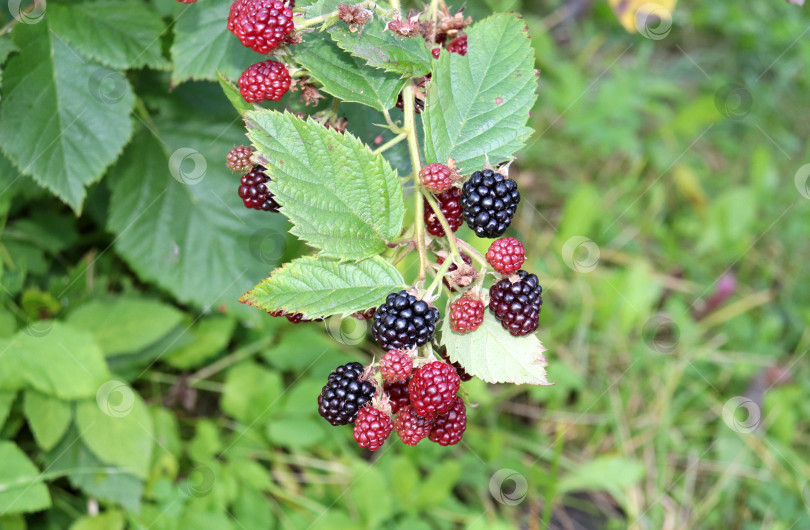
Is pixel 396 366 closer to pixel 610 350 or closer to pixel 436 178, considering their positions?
pixel 436 178

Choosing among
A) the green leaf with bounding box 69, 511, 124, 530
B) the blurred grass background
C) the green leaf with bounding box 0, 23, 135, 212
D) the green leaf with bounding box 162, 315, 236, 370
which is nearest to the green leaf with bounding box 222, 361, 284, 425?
the blurred grass background

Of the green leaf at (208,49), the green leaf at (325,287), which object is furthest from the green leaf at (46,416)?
the green leaf at (325,287)

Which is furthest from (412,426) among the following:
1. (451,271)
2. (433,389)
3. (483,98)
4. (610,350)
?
(610,350)

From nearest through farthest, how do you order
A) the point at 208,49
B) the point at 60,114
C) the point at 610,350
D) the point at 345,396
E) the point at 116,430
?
the point at 345,396
the point at 208,49
the point at 60,114
the point at 116,430
the point at 610,350

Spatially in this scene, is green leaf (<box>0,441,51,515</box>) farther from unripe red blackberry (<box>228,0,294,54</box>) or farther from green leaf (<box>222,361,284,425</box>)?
unripe red blackberry (<box>228,0,294,54</box>)

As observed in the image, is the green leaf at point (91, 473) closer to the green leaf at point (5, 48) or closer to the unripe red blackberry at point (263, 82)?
the green leaf at point (5, 48)
